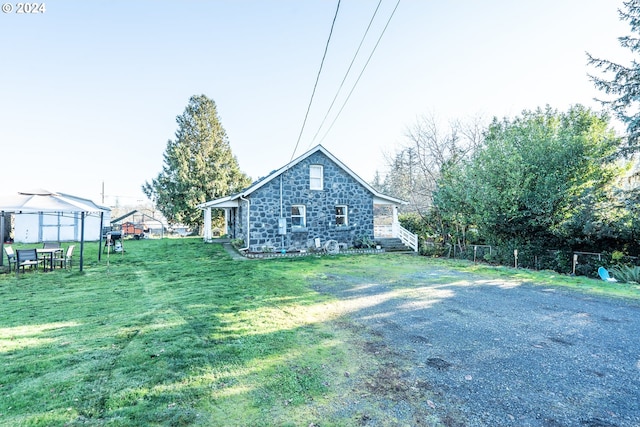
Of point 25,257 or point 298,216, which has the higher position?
point 298,216

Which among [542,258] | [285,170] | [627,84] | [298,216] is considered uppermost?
[627,84]

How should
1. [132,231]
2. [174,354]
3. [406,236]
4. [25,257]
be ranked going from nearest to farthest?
[174,354] → [25,257] → [406,236] → [132,231]

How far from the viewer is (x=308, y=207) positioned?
56.0 feet

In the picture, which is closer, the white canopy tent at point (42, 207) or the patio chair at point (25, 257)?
the patio chair at point (25, 257)

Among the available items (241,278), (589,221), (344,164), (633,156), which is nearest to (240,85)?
(344,164)

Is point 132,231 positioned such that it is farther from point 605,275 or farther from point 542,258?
point 605,275

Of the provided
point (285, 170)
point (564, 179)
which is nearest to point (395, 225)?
point (285, 170)

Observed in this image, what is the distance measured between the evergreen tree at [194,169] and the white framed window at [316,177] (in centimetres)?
1523

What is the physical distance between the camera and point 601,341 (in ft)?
15.4

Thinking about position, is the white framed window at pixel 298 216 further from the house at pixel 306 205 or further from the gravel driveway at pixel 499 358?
the gravel driveway at pixel 499 358

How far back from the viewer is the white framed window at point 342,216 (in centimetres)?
1797

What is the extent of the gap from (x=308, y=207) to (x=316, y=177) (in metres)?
1.84

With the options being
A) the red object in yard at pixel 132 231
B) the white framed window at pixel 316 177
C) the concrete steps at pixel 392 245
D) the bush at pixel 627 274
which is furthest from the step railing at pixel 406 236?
the red object in yard at pixel 132 231

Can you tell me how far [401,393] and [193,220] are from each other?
28830 mm
